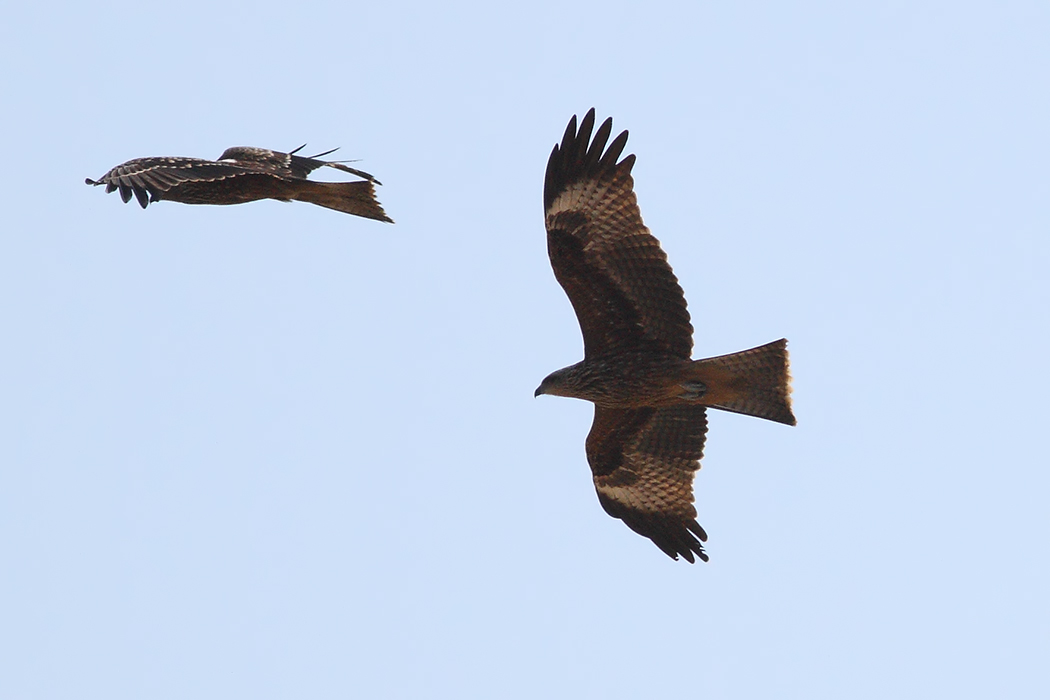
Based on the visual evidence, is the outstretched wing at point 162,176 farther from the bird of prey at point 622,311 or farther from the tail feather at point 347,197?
the bird of prey at point 622,311

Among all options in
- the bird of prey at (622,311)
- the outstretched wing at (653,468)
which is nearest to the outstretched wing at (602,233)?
the bird of prey at (622,311)

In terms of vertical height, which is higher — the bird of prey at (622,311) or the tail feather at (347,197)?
the tail feather at (347,197)

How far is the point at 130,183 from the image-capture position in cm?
1247

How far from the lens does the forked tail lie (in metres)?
12.6

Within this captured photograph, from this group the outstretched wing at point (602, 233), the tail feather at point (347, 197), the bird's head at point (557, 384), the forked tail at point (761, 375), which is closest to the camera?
the outstretched wing at point (602, 233)

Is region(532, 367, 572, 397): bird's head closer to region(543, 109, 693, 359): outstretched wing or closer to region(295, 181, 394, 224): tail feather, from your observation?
region(543, 109, 693, 359): outstretched wing

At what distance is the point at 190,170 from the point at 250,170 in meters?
0.43

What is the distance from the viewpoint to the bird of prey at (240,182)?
12.6 meters

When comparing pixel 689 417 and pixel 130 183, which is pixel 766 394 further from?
pixel 130 183

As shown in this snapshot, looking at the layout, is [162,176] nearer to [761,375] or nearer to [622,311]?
[622,311]

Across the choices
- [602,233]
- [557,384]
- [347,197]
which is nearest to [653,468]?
[557,384]

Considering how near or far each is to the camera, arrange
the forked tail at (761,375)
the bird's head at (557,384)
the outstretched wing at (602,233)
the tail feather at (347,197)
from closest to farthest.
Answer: the outstretched wing at (602,233), the forked tail at (761,375), the bird's head at (557,384), the tail feather at (347,197)

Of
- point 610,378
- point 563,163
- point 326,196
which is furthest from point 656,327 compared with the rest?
point 326,196

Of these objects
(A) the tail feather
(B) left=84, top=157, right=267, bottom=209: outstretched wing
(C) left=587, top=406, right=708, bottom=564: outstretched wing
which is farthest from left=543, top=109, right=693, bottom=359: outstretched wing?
(B) left=84, top=157, right=267, bottom=209: outstretched wing
